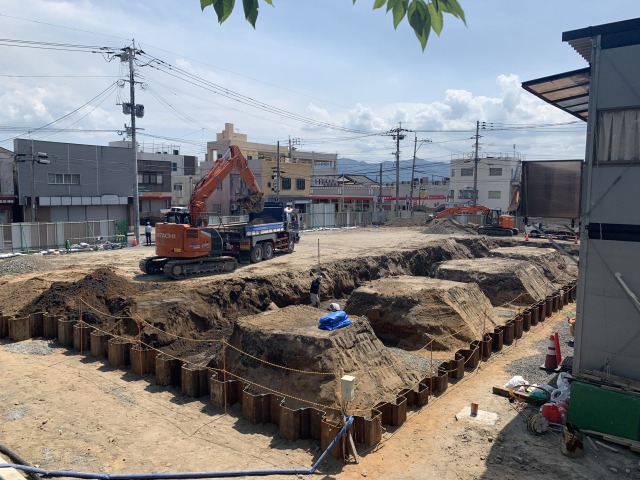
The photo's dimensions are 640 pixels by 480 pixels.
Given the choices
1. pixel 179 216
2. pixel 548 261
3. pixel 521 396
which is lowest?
pixel 521 396

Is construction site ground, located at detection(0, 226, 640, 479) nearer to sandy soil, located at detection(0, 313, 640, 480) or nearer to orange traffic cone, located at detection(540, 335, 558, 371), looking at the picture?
sandy soil, located at detection(0, 313, 640, 480)

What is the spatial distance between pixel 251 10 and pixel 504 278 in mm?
21867

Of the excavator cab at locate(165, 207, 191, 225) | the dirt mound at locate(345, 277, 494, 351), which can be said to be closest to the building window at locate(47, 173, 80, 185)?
the excavator cab at locate(165, 207, 191, 225)

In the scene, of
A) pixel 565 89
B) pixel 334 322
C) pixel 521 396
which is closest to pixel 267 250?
pixel 334 322

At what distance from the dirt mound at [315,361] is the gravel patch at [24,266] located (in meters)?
13.7

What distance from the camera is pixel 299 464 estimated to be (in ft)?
28.1

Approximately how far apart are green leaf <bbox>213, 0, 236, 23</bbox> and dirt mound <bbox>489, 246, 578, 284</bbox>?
88.3 ft

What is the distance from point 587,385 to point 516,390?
75.7 inches

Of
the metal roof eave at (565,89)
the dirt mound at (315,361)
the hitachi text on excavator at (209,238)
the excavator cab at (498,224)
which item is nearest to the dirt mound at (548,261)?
the excavator cab at (498,224)

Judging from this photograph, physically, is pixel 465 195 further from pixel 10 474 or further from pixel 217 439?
pixel 10 474

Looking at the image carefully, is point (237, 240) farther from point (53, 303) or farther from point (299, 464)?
point (299, 464)

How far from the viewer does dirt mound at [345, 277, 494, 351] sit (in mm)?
16203

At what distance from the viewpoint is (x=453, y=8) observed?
3.01 meters

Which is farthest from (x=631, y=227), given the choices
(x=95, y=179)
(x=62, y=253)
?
(x=95, y=179)
